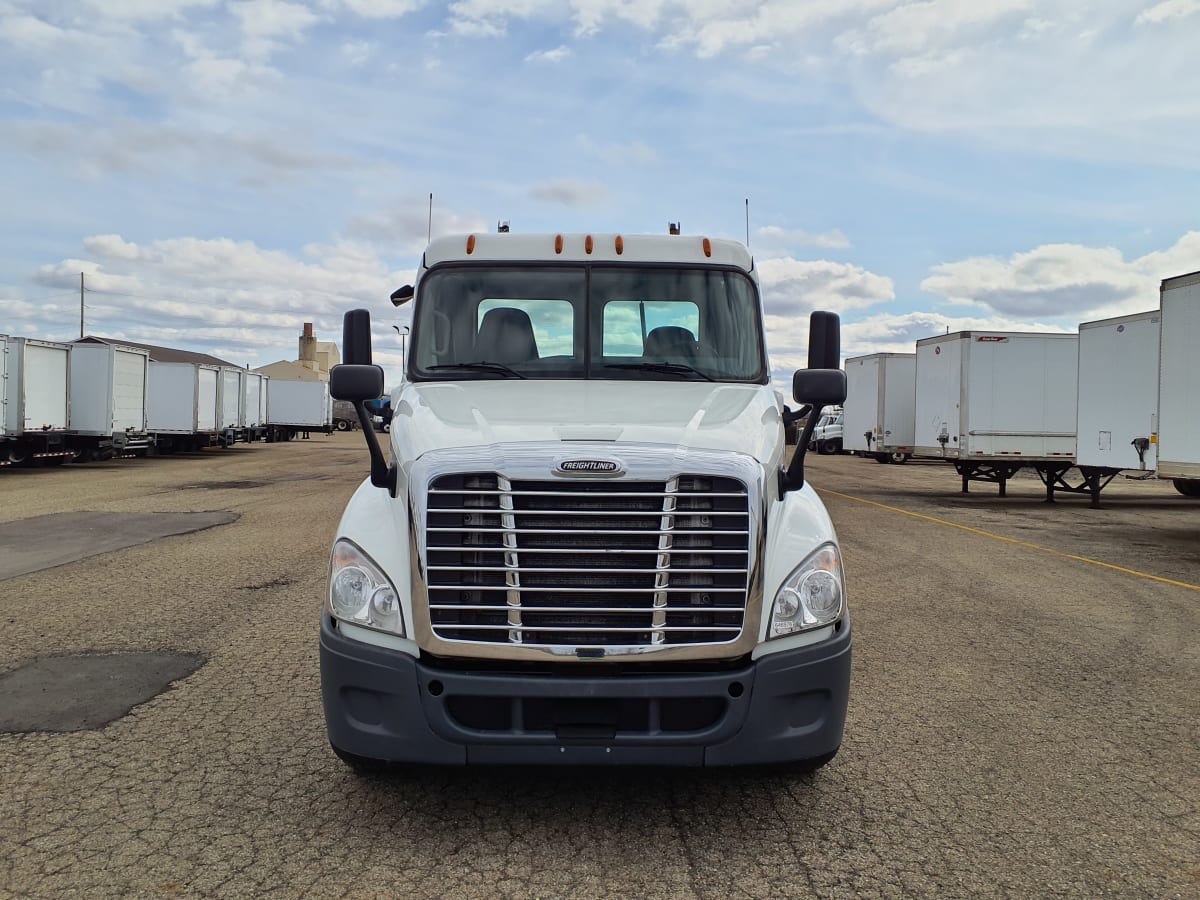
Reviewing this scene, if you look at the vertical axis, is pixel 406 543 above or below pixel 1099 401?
below

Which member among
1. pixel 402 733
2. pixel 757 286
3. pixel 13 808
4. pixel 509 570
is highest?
pixel 757 286

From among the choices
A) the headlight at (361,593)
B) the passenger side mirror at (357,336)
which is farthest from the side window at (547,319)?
the headlight at (361,593)

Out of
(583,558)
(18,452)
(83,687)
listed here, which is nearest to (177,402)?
(18,452)

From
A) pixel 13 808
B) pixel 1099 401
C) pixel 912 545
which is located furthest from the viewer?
pixel 1099 401

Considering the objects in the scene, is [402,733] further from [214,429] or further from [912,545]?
[214,429]

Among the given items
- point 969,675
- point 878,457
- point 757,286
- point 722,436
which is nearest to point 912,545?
point 969,675

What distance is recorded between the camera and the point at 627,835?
11.5ft

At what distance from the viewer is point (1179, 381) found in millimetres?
12203

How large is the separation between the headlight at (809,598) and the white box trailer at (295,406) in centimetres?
4273

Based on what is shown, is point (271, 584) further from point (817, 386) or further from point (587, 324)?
point (817, 386)

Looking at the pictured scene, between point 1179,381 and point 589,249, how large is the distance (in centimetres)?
1037

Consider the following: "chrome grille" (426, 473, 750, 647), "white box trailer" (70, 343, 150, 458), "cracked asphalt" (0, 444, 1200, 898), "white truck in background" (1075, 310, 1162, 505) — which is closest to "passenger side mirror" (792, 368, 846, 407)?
"chrome grille" (426, 473, 750, 647)

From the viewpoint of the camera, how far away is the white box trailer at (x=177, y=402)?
29797 mm

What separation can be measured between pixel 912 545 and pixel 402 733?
967cm
